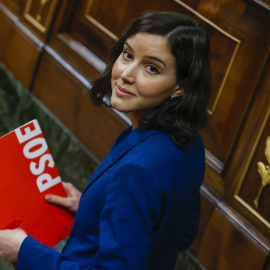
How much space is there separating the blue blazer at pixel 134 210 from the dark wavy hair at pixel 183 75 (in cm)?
3

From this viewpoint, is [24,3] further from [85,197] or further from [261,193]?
[85,197]

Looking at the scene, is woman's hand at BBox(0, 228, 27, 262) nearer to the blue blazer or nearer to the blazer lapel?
the blue blazer

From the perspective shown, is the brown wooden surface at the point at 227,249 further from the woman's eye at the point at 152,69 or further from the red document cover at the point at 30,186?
the woman's eye at the point at 152,69

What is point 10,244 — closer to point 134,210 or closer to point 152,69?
point 134,210

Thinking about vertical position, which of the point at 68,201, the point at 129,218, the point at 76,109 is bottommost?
the point at 76,109

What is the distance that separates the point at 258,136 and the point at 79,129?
1.14 meters

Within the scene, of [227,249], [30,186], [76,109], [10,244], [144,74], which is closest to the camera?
[144,74]

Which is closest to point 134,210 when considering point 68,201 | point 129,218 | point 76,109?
point 129,218

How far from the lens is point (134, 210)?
1271 mm

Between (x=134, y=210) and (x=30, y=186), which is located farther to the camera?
(x=30, y=186)

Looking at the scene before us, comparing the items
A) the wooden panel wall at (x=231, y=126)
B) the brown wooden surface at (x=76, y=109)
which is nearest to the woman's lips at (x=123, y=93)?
the wooden panel wall at (x=231, y=126)

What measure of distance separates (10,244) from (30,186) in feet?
0.83

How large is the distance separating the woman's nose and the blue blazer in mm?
126

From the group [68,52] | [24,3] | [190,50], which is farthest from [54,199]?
[24,3]
